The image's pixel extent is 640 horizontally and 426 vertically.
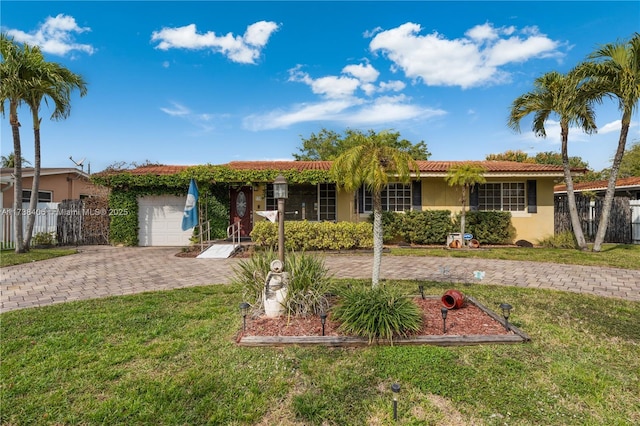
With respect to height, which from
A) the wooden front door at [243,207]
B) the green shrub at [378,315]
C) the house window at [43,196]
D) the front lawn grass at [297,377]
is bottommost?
the front lawn grass at [297,377]

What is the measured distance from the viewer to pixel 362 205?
1266 centimetres

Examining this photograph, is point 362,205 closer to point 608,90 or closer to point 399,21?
point 399,21

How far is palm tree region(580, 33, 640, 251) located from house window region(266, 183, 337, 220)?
9.25 meters

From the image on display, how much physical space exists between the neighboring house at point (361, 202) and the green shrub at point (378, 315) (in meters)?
8.64

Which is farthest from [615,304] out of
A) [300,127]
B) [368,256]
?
[300,127]

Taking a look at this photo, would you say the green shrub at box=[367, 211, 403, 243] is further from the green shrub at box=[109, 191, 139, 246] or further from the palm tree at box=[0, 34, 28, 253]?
the palm tree at box=[0, 34, 28, 253]

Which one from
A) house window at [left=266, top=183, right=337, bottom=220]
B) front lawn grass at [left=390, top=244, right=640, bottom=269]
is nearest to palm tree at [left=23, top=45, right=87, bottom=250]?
house window at [left=266, top=183, right=337, bottom=220]

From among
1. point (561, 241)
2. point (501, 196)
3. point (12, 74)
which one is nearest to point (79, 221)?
point (12, 74)

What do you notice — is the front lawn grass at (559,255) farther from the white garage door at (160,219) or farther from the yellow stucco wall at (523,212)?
the white garage door at (160,219)

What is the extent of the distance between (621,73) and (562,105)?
153cm

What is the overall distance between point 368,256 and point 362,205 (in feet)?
10.6

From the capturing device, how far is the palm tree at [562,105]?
9.39 m

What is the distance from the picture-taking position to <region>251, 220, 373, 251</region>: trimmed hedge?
418 inches

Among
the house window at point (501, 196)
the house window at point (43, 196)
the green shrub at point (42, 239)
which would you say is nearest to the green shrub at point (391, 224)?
the house window at point (501, 196)
